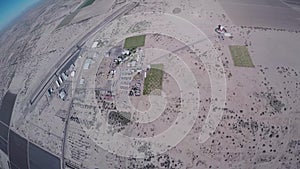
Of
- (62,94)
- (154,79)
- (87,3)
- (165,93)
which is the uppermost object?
(87,3)

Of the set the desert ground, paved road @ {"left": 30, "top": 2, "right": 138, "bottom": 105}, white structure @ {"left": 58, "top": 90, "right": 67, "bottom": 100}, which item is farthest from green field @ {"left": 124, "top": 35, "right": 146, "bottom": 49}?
white structure @ {"left": 58, "top": 90, "right": 67, "bottom": 100}

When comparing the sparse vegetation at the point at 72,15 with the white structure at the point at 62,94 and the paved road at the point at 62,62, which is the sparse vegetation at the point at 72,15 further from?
→ the white structure at the point at 62,94

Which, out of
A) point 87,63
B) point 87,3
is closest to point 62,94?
point 87,63

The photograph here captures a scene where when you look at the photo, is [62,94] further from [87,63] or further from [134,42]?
[134,42]

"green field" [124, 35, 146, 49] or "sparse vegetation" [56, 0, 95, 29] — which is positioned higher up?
"sparse vegetation" [56, 0, 95, 29]

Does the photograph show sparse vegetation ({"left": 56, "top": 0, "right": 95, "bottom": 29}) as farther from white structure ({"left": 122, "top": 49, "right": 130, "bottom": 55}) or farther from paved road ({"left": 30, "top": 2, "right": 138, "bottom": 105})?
white structure ({"left": 122, "top": 49, "right": 130, "bottom": 55})
